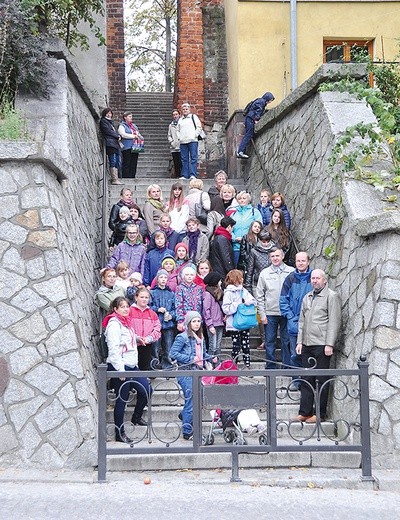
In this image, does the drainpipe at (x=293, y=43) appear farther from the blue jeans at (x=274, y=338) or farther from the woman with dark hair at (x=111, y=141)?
the blue jeans at (x=274, y=338)

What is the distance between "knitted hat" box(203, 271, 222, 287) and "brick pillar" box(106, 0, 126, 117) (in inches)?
407

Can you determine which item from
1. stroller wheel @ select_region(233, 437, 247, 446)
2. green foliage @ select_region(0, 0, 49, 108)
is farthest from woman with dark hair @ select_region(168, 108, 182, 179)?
stroller wheel @ select_region(233, 437, 247, 446)

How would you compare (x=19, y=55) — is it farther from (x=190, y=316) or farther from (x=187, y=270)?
(x=190, y=316)

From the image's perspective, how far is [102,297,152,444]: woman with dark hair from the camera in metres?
8.00

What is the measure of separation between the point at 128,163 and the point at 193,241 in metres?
5.17

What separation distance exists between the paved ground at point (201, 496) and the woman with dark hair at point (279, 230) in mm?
3847

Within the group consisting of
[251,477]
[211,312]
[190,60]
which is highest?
[190,60]

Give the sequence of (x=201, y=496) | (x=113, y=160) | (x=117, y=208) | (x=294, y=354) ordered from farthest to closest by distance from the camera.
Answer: (x=113, y=160), (x=117, y=208), (x=294, y=354), (x=201, y=496)

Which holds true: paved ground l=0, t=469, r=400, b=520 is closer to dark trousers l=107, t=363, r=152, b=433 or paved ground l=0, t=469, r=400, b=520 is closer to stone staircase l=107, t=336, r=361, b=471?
stone staircase l=107, t=336, r=361, b=471

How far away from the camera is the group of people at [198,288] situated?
8.43 metres

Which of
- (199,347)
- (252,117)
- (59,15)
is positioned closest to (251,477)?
(199,347)

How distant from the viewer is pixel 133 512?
629 centimetres

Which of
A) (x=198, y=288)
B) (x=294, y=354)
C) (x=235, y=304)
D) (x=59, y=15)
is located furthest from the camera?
(x=59, y=15)

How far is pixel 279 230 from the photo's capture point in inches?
428
